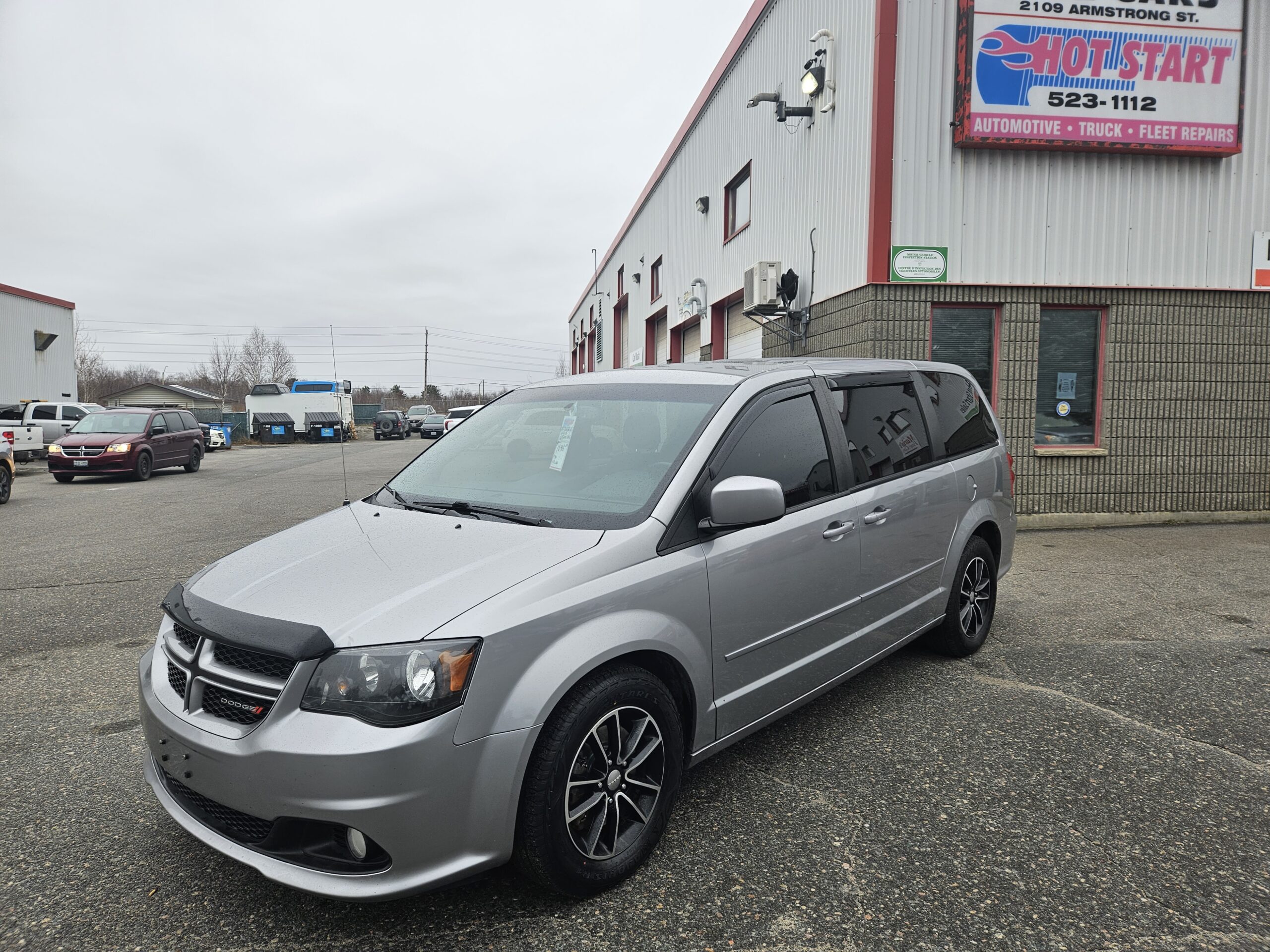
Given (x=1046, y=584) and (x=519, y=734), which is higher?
(x=519, y=734)

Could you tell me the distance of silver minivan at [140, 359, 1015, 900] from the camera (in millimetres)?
2195

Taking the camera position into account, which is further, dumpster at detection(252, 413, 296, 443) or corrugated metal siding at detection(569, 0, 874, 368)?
dumpster at detection(252, 413, 296, 443)

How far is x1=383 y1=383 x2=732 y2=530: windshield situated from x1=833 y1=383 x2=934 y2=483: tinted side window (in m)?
0.83

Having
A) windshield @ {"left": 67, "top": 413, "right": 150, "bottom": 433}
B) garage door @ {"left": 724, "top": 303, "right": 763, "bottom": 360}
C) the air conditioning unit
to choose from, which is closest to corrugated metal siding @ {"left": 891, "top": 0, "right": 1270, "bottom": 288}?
the air conditioning unit

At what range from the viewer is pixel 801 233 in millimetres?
11594

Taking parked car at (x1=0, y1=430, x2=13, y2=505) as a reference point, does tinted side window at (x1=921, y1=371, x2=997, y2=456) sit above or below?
above

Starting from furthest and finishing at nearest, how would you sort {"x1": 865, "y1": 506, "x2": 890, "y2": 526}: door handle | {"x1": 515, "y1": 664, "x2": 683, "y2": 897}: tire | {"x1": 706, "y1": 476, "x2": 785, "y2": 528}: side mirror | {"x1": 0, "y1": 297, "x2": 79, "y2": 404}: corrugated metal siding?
1. {"x1": 0, "y1": 297, "x2": 79, "y2": 404}: corrugated metal siding
2. {"x1": 865, "y1": 506, "x2": 890, "y2": 526}: door handle
3. {"x1": 706, "y1": 476, "x2": 785, "y2": 528}: side mirror
4. {"x1": 515, "y1": 664, "x2": 683, "y2": 897}: tire

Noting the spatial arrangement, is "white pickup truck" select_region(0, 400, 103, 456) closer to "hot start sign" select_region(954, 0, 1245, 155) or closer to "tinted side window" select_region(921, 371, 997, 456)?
"hot start sign" select_region(954, 0, 1245, 155)

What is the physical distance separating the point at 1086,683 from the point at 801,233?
8511mm

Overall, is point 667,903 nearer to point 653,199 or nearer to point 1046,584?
point 1046,584

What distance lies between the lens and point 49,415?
26.0 m

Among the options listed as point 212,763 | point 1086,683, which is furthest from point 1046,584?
point 212,763

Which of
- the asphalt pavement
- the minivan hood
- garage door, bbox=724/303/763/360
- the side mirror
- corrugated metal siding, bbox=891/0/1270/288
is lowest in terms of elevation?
the asphalt pavement

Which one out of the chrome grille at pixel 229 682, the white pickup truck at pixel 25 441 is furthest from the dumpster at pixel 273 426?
the chrome grille at pixel 229 682
